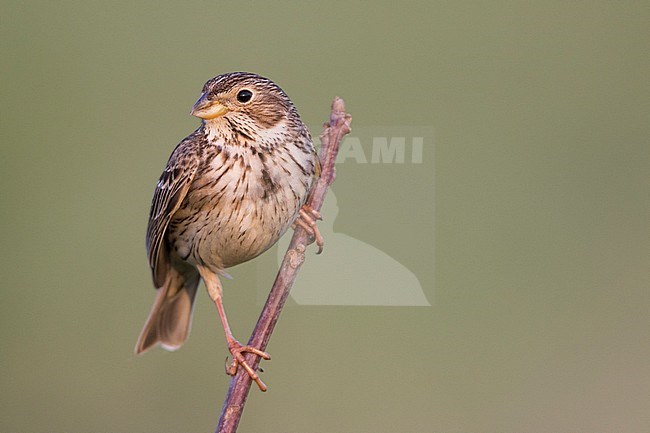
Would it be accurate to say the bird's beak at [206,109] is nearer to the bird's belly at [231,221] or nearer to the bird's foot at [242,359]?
the bird's belly at [231,221]

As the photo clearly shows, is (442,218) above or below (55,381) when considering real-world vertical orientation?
above

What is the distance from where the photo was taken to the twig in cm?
230

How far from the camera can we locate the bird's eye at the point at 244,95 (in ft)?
8.62

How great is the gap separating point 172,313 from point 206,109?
48.2 inches

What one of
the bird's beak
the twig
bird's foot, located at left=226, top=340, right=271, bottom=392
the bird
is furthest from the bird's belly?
the bird's beak

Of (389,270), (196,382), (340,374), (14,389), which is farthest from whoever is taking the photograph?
Result: (14,389)

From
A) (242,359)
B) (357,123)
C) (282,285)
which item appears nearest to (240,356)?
(242,359)

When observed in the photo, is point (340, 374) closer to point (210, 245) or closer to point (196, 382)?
point (196, 382)

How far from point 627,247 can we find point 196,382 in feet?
9.61

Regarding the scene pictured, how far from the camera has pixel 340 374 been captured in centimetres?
535

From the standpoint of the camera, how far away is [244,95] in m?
2.66

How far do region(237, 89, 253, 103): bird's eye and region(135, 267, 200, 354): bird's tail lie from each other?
0.95 m

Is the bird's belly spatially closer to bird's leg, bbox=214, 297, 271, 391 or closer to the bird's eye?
bird's leg, bbox=214, 297, 271, 391

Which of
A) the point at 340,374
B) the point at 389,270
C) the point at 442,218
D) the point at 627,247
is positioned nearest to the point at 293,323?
Result: the point at 340,374
